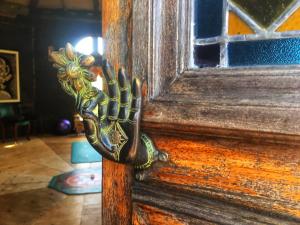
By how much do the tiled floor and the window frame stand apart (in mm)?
3375

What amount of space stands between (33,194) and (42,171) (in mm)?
1067

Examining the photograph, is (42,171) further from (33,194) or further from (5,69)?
(5,69)

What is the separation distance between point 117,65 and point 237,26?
270 millimetres

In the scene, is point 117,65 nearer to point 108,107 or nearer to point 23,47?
point 108,107

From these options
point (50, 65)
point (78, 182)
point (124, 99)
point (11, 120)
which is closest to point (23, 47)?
point (50, 65)

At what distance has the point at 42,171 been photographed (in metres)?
5.46

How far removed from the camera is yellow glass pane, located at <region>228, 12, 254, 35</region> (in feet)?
1.84

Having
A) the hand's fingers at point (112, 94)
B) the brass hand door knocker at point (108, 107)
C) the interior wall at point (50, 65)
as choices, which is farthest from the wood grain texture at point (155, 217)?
the interior wall at point (50, 65)

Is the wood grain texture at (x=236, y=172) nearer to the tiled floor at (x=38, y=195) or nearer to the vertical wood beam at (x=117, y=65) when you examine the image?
the vertical wood beam at (x=117, y=65)

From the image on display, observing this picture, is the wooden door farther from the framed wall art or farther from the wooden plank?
the framed wall art

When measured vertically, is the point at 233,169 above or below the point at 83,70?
below

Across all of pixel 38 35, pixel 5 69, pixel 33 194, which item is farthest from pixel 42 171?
pixel 38 35

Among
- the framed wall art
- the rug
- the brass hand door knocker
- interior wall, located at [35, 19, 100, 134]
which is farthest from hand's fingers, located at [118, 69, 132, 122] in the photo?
interior wall, located at [35, 19, 100, 134]

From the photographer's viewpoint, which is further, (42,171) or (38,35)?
(38,35)
